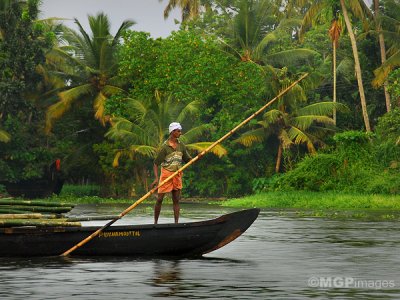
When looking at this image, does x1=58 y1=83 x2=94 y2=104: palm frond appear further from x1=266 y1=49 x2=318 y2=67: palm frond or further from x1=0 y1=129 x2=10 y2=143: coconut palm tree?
x1=266 y1=49 x2=318 y2=67: palm frond

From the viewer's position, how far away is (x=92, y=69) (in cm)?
4397

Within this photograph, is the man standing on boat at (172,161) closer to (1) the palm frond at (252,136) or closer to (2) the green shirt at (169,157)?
(2) the green shirt at (169,157)

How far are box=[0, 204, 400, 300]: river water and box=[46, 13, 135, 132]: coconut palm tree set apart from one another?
28425 millimetres

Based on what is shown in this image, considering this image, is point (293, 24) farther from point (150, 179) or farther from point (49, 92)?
point (49, 92)

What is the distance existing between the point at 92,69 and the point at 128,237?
31242 millimetres

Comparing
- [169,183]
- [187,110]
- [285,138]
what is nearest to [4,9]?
[187,110]

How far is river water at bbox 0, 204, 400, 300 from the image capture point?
9.90 metres

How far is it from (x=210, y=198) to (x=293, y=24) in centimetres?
1391

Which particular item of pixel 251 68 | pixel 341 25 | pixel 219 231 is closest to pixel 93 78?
pixel 251 68

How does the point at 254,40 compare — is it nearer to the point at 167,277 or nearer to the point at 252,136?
the point at 252,136

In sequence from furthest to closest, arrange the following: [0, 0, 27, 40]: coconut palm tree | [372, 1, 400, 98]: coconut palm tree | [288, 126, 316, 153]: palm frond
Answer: [0, 0, 27, 40]: coconut palm tree → [288, 126, 316, 153]: palm frond → [372, 1, 400, 98]: coconut palm tree

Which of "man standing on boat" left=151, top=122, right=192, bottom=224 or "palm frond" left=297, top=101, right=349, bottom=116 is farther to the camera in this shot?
"palm frond" left=297, top=101, right=349, bottom=116

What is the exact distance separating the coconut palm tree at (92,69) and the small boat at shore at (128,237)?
100ft

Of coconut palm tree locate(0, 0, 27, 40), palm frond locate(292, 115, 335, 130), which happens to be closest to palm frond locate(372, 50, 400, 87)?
palm frond locate(292, 115, 335, 130)
